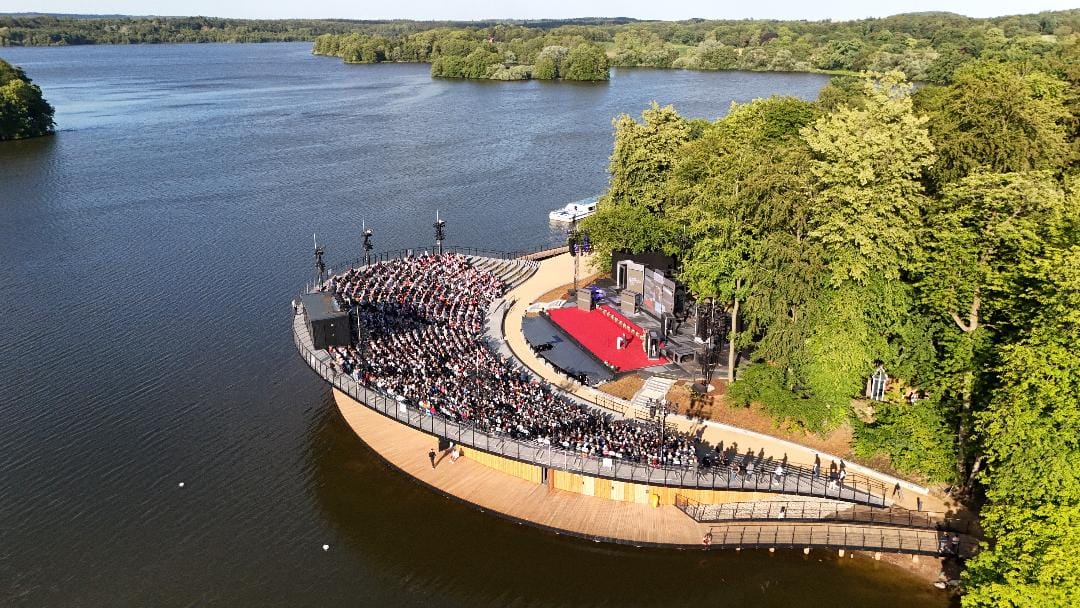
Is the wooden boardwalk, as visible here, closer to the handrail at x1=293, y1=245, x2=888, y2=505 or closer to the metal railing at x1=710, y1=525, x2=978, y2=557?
the metal railing at x1=710, y1=525, x2=978, y2=557

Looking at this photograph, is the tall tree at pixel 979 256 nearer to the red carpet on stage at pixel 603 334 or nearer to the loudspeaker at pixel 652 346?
the loudspeaker at pixel 652 346

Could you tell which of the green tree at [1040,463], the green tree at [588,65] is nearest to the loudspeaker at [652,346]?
the green tree at [1040,463]

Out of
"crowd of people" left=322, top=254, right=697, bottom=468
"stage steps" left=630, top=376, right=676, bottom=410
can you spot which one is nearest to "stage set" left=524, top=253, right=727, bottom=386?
"stage steps" left=630, top=376, right=676, bottom=410

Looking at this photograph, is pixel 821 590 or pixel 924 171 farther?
pixel 924 171

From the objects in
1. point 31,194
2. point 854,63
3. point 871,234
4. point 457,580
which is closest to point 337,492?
point 457,580

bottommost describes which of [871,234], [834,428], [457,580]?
[457,580]

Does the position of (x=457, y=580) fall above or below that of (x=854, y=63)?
below

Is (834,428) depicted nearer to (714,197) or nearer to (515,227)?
(714,197)
